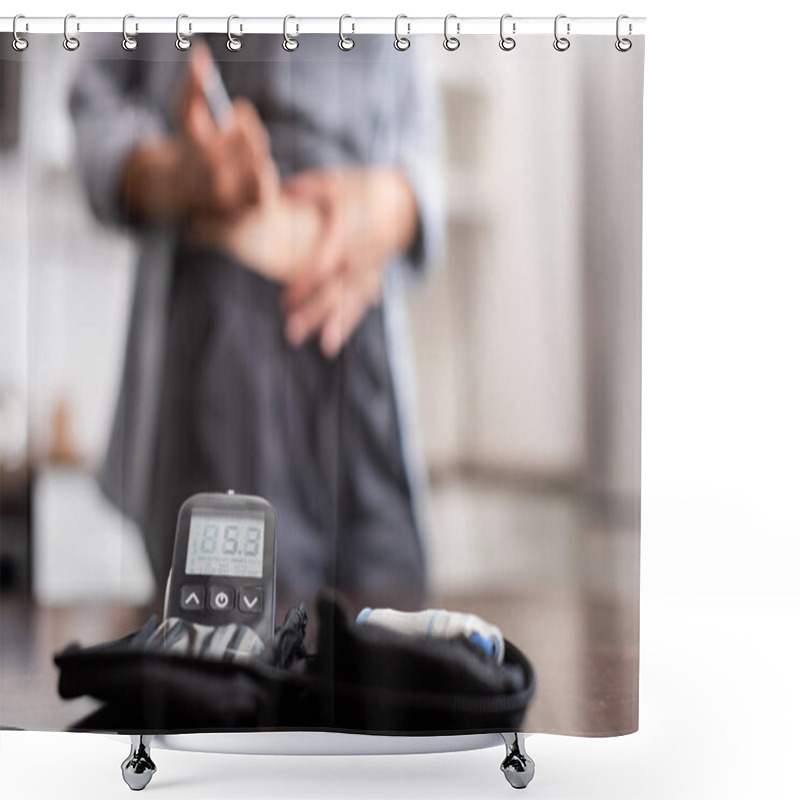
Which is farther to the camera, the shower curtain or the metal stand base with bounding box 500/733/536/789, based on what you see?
the metal stand base with bounding box 500/733/536/789

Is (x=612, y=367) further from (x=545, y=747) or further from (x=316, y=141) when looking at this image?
(x=545, y=747)

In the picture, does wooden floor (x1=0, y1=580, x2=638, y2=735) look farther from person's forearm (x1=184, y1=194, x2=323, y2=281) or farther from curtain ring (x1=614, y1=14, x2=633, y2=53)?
curtain ring (x1=614, y1=14, x2=633, y2=53)

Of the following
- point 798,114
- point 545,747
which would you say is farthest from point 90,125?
point 798,114

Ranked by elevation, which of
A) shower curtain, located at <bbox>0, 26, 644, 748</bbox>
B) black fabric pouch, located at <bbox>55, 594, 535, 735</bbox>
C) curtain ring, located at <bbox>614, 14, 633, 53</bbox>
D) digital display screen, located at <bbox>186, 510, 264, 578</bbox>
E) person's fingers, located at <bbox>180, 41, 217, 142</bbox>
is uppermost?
curtain ring, located at <bbox>614, 14, 633, 53</bbox>

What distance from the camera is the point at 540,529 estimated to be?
156 cm

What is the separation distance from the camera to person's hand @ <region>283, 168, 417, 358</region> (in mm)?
1533

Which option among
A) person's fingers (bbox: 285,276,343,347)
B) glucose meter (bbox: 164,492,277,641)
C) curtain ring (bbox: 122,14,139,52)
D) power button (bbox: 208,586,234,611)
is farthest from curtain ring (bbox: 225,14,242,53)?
power button (bbox: 208,586,234,611)

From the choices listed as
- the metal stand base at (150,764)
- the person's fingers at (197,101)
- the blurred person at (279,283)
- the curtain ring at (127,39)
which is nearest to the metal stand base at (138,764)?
the metal stand base at (150,764)

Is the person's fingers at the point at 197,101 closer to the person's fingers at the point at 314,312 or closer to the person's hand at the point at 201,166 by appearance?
the person's hand at the point at 201,166

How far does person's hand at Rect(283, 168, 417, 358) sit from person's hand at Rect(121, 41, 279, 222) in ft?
0.22

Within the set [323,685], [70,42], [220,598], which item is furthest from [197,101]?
[323,685]

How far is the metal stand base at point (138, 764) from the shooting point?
164 cm

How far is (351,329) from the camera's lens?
5.04 ft

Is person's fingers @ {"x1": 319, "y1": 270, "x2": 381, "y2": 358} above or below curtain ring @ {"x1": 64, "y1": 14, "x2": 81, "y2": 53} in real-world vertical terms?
below
